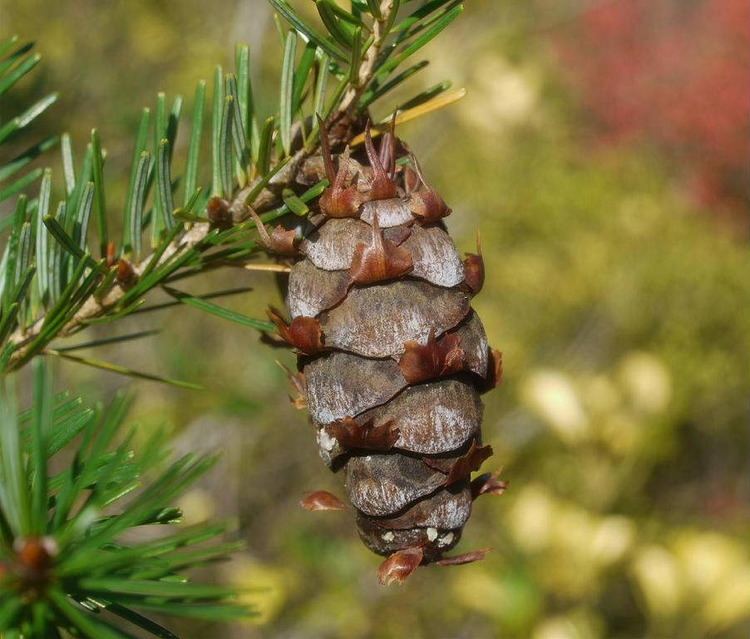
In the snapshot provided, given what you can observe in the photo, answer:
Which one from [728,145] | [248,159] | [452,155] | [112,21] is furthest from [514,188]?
[248,159]

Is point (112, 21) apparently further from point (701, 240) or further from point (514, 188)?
point (701, 240)

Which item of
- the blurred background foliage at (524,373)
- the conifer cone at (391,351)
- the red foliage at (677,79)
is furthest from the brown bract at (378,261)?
the red foliage at (677,79)

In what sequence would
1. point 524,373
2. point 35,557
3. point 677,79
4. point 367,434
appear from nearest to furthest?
point 35,557 < point 367,434 < point 524,373 < point 677,79

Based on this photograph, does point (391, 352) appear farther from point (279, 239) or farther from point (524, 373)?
point (524, 373)

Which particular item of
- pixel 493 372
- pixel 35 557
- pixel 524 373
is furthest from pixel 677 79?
pixel 35 557

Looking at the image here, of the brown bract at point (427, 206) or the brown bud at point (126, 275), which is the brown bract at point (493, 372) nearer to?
the brown bract at point (427, 206)

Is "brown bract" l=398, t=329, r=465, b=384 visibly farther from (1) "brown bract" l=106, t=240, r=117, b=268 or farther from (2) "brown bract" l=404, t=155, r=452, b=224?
A: (1) "brown bract" l=106, t=240, r=117, b=268
